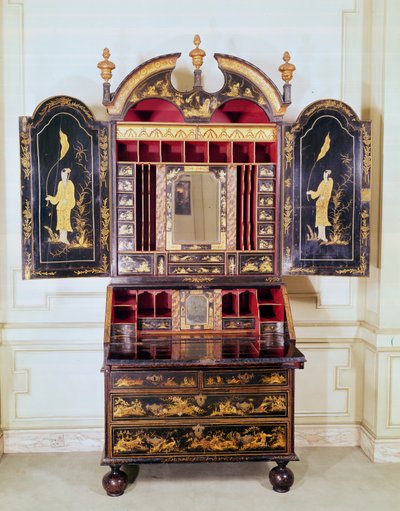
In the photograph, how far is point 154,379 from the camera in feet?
10.2

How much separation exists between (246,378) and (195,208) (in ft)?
3.37

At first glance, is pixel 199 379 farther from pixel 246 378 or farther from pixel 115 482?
pixel 115 482

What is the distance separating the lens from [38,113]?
316cm

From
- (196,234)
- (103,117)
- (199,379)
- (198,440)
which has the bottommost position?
(198,440)

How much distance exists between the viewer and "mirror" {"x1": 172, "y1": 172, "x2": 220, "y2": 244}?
338 centimetres

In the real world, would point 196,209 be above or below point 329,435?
above

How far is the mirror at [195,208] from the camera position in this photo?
133 inches

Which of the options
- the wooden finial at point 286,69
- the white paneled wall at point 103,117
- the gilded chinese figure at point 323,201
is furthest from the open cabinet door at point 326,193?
the white paneled wall at point 103,117

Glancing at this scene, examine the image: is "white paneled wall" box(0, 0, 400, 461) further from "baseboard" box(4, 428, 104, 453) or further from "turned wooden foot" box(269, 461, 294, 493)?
"turned wooden foot" box(269, 461, 294, 493)

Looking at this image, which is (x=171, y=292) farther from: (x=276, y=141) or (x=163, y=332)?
(x=276, y=141)

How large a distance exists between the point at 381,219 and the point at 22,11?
265 cm

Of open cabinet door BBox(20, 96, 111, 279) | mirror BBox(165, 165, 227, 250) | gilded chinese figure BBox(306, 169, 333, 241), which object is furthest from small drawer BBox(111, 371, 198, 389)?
gilded chinese figure BBox(306, 169, 333, 241)

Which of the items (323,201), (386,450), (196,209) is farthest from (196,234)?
(386,450)

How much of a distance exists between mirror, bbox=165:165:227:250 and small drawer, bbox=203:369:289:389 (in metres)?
0.75
